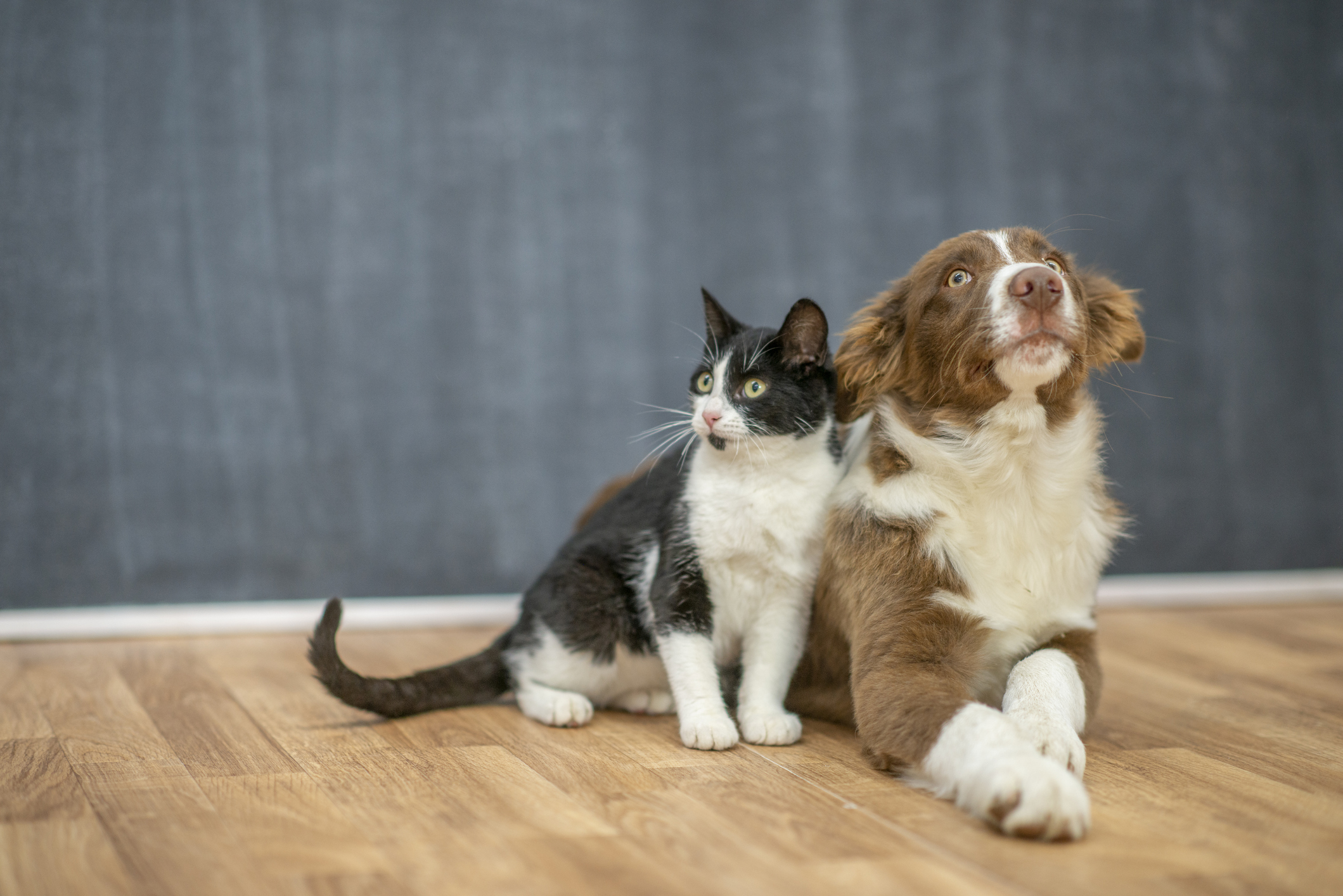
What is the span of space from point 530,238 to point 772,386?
159cm

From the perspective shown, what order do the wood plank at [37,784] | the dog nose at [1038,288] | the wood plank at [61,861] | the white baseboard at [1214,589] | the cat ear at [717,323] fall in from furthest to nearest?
1. the white baseboard at [1214,589]
2. the cat ear at [717,323]
3. the dog nose at [1038,288]
4. the wood plank at [37,784]
5. the wood plank at [61,861]

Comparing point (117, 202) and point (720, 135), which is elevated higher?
point (720, 135)

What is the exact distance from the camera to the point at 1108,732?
187cm

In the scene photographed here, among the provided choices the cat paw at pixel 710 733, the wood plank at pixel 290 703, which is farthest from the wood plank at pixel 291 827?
the cat paw at pixel 710 733

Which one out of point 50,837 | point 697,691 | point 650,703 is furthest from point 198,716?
point 697,691

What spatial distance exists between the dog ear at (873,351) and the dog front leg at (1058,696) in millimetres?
A: 505

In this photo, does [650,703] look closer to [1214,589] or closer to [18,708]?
[18,708]

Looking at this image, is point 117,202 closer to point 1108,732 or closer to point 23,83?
point 23,83

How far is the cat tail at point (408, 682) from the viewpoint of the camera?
71.6 inches

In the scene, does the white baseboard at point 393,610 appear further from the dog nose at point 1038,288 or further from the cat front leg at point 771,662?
the dog nose at point 1038,288

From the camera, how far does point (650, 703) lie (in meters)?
2.04

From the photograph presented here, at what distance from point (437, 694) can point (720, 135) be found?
2.05 meters

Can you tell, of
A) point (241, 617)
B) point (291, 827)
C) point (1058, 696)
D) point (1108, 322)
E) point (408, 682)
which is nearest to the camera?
point (291, 827)

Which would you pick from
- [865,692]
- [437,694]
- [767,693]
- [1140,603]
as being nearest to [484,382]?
[437,694]
